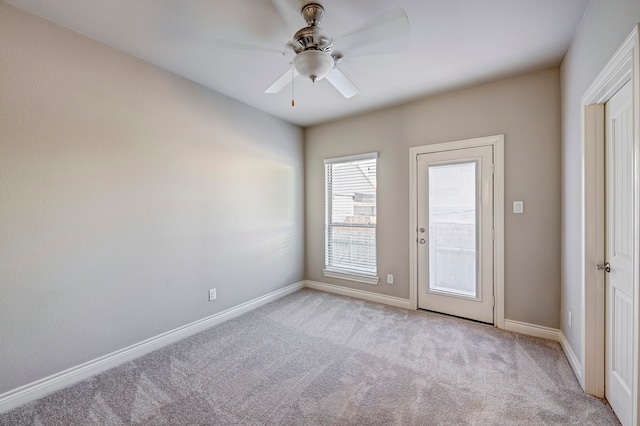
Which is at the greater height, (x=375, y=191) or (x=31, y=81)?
(x=31, y=81)

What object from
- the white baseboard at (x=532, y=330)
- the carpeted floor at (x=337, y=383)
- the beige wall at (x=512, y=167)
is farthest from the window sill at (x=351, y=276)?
the white baseboard at (x=532, y=330)

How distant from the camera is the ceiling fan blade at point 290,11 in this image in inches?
65.8

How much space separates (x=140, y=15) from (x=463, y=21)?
2.29 m

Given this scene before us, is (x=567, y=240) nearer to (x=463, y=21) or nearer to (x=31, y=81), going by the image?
(x=463, y=21)

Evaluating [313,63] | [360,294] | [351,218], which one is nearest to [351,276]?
[360,294]

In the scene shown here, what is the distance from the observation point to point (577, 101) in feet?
6.77

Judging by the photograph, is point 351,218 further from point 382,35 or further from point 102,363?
point 102,363

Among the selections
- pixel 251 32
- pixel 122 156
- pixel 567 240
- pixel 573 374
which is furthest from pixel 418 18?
pixel 573 374

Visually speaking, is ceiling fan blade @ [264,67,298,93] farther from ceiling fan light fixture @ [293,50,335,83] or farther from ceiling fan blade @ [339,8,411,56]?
ceiling fan blade @ [339,8,411,56]

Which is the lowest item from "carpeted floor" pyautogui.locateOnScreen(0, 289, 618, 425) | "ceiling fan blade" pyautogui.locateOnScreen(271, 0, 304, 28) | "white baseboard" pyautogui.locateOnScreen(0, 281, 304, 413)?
"carpeted floor" pyautogui.locateOnScreen(0, 289, 618, 425)

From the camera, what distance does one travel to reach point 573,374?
2053 mm

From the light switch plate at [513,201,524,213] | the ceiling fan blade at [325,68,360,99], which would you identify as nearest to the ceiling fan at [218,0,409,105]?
the ceiling fan blade at [325,68,360,99]

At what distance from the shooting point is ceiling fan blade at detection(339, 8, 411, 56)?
1.59m

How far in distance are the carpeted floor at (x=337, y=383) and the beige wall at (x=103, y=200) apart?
16.3 inches
